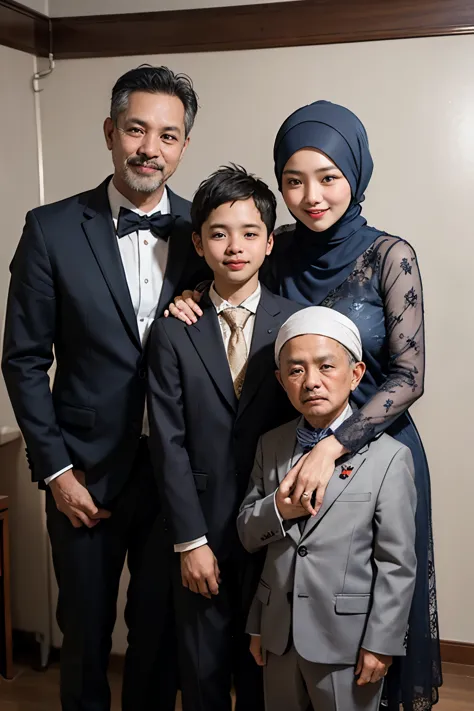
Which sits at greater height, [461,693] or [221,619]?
[221,619]

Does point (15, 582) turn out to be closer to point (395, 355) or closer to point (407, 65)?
point (395, 355)

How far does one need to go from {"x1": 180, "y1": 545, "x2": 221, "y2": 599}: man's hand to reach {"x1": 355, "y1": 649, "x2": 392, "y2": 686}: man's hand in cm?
37

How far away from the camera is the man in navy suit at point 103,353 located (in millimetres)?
2070

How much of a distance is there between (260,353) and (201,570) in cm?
54

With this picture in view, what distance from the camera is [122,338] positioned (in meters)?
2.08

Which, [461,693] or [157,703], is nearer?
[157,703]

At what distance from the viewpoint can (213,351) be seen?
1.97 meters

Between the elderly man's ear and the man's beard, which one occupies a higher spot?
the man's beard

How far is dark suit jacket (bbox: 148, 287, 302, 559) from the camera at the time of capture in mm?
1960

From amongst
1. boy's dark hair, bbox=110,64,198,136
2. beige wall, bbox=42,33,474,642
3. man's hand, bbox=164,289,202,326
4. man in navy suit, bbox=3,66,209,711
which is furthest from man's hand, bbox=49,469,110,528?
beige wall, bbox=42,33,474,642

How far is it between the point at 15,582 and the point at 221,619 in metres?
1.49

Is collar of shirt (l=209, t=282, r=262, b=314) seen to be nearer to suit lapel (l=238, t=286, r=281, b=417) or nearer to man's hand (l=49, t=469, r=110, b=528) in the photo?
suit lapel (l=238, t=286, r=281, b=417)

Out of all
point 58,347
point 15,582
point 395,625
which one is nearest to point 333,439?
point 395,625

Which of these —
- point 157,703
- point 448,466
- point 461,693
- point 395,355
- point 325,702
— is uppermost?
point 395,355
